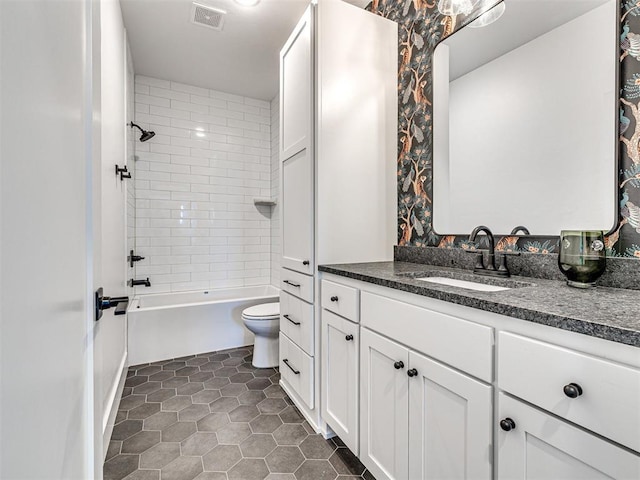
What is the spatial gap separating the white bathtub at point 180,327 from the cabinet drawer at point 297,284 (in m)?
1.07

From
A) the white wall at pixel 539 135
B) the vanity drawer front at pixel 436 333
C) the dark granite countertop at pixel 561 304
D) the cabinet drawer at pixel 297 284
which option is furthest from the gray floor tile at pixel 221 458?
the white wall at pixel 539 135

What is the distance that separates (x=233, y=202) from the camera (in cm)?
363

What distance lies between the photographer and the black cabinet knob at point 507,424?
0.78m

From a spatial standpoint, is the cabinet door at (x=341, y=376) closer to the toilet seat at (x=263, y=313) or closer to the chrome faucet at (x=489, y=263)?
the chrome faucet at (x=489, y=263)

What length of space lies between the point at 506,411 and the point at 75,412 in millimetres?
964

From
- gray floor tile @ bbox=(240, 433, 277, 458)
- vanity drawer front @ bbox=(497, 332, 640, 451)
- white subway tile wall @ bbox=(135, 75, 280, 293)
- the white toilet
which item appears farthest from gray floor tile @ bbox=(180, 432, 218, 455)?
white subway tile wall @ bbox=(135, 75, 280, 293)

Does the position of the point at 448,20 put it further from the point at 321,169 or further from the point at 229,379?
the point at 229,379

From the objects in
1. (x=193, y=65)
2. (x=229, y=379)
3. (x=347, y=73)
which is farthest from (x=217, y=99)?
(x=229, y=379)

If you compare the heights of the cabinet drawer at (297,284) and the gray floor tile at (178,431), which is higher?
the cabinet drawer at (297,284)

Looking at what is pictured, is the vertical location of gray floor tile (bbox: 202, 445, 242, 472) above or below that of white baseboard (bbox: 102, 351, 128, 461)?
below

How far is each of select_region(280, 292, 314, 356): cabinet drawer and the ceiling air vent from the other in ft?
6.62

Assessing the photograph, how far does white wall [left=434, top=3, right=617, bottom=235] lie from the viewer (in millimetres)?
1139

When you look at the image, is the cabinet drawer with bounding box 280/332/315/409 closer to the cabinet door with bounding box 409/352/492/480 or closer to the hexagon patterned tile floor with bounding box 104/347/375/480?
the hexagon patterned tile floor with bounding box 104/347/375/480

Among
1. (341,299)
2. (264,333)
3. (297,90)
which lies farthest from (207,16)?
(264,333)
